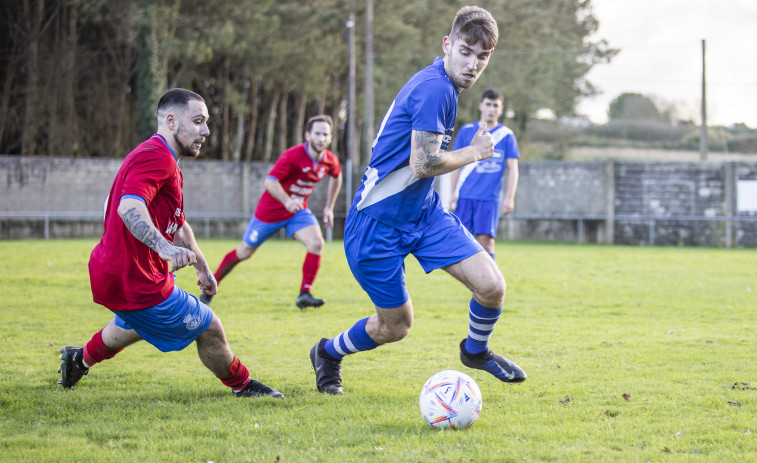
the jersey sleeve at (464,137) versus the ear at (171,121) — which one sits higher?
the jersey sleeve at (464,137)

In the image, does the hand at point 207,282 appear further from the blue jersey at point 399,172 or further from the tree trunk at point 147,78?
the tree trunk at point 147,78

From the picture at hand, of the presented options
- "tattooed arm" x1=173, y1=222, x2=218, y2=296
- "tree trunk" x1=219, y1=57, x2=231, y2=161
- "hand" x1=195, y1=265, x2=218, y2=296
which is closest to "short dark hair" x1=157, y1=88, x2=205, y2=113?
"tattooed arm" x1=173, y1=222, x2=218, y2=296

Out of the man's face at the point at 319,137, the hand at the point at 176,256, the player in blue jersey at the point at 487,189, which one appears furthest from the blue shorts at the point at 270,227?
the hand at the point at 176,256

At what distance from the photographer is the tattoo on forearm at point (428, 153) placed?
166 inches

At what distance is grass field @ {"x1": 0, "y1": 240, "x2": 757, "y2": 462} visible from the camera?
3828 mm

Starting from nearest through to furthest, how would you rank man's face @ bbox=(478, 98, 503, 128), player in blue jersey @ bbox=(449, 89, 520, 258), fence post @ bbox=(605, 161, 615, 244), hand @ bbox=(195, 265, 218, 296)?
hand @ bbox=(195, 265, 218, 296) → man's face @ bbox=(478, 98, 503, 128) → player in blue jersey @ bbox=(449, 89, 520, 258) → fence post @ bbox=(605, 161, 615, 244)

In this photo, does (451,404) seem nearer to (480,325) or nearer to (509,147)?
(480,325)

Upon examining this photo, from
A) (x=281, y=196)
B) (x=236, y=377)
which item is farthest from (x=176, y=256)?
(x=281, y=196)

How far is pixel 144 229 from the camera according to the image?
161 inches

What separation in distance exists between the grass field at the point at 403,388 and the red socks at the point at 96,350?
0.23 meters

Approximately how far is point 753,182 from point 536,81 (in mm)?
15602

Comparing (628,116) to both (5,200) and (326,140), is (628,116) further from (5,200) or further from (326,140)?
(326,140)

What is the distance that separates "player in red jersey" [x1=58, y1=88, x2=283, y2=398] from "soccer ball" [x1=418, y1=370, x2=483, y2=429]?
136 cm

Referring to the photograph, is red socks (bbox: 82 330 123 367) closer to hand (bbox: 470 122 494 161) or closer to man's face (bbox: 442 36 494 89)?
hand (bbox: 470 122 494 161)
